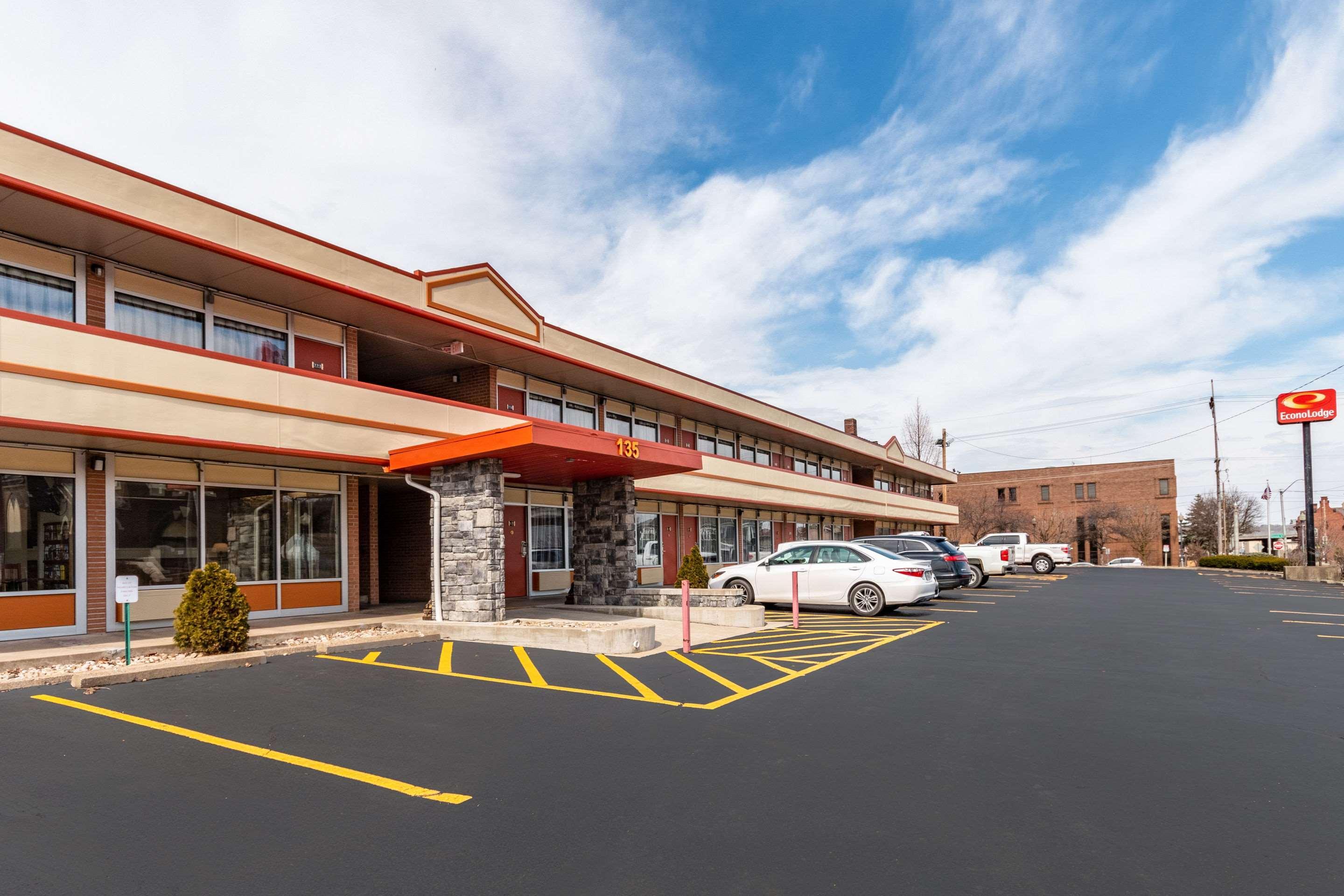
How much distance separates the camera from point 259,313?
15312 mm

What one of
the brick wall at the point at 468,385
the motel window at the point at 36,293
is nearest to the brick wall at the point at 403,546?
the brick wall at the point at 468,385

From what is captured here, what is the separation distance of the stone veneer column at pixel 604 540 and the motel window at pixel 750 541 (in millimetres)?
15046

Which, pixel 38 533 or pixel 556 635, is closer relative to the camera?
pixel 38 533

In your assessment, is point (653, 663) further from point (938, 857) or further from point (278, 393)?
point (278, 393)

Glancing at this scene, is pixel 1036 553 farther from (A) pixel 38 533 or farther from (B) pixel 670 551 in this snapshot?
(A) pixel 38 533

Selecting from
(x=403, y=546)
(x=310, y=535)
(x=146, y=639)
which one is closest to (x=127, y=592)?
(x=146, y=639)

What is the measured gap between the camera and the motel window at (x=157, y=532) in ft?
44.0

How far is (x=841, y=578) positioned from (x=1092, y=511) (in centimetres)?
6680

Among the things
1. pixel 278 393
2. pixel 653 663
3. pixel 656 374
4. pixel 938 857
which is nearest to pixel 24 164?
pixel 278 393

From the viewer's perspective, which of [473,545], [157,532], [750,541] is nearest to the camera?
[157,532]

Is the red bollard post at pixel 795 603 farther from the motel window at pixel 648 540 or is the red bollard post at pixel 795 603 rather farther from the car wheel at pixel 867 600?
the motel window at pixel 648 540

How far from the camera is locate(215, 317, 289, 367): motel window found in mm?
14656

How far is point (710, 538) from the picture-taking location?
3039 centimetres

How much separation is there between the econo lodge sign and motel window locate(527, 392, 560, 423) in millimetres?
37805
